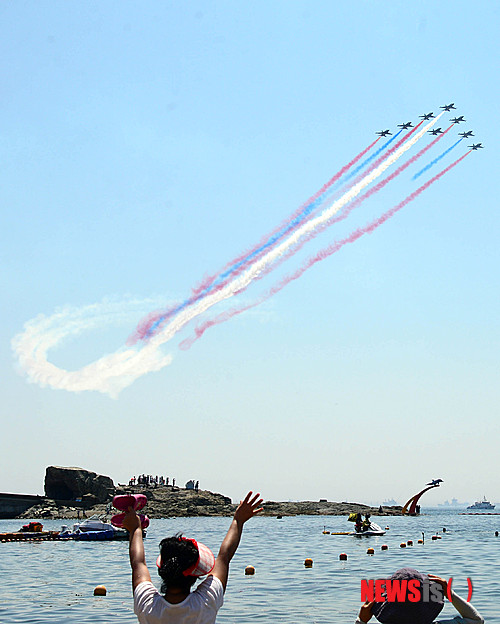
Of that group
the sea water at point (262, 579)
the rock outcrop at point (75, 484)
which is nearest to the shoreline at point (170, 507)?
the rock outcrop at point (75, 484)

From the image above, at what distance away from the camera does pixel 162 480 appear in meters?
181

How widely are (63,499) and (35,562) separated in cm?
10606

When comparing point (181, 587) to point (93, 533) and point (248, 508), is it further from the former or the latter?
point (93, 533)

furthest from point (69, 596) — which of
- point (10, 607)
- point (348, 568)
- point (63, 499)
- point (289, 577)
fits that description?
point (63, 499)

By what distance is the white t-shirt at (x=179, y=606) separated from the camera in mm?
6477

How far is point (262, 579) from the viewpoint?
133 ft

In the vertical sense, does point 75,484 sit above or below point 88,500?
above

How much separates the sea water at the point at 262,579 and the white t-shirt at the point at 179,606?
22.1 m

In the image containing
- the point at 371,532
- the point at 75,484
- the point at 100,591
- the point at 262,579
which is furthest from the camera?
the point at 75,484

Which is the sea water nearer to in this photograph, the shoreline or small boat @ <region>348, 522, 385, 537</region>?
small boat @ <region>348, 522, 385, 537</region>

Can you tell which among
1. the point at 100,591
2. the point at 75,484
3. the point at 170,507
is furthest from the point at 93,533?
the point at 75,484

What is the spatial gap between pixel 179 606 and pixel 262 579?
119 feet

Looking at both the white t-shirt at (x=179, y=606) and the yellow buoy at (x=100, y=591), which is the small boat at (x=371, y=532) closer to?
the yellow buoy at (x=100, y=591)

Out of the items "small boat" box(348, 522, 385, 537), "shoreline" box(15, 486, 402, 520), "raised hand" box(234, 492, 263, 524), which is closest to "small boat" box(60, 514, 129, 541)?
"small boat" box(348, 522, 385, 537)
